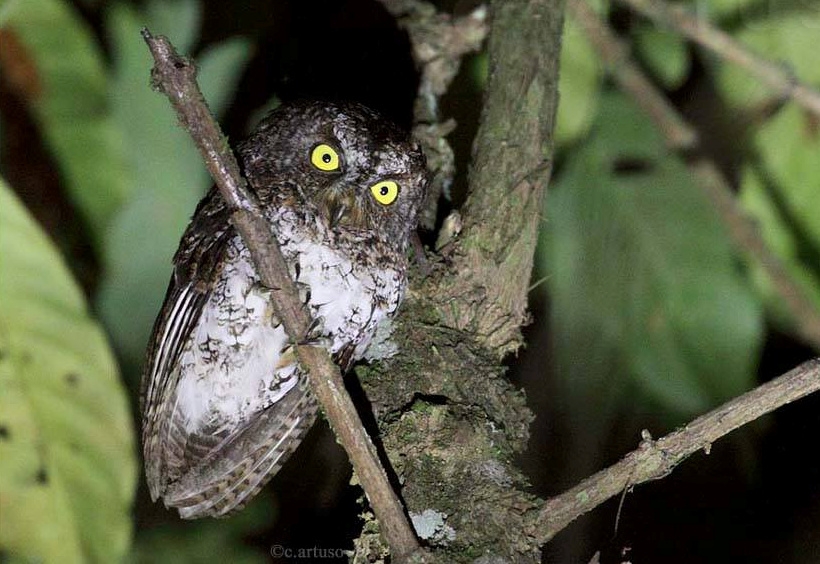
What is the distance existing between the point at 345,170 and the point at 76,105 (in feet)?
3.71

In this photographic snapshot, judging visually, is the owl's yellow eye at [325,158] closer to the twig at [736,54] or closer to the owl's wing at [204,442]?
the owl's wing at [204,442]

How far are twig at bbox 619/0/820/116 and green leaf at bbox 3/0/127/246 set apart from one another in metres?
1.81

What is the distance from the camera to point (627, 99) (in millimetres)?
3594

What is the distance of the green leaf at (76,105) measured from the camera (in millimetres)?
2854

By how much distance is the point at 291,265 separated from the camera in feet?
7.18

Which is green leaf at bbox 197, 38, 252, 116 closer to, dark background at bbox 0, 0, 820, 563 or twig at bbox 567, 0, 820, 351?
dark background at bbox 0, 0, 820, 563

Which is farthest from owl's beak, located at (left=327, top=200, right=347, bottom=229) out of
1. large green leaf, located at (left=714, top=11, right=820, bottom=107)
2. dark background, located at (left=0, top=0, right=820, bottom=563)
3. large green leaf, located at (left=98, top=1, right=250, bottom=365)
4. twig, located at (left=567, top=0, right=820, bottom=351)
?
large green leaf, located at (left=714, top=11, right=820, bottom=107)

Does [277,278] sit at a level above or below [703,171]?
above

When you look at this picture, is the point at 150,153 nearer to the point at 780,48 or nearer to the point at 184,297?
the point at 184,297

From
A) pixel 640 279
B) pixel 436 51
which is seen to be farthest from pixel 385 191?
pixel 640 279

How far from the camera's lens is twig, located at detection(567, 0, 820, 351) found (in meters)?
2.98

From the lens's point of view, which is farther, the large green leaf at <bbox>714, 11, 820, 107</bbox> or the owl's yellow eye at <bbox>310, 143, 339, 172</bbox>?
the large green leaf at <bbox>714, 11, 820, 107</bbox>

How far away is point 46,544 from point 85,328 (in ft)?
1.68

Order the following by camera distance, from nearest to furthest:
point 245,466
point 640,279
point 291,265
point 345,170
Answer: point 291,265 < point 345,170 < point 245,466 < point 640,279
